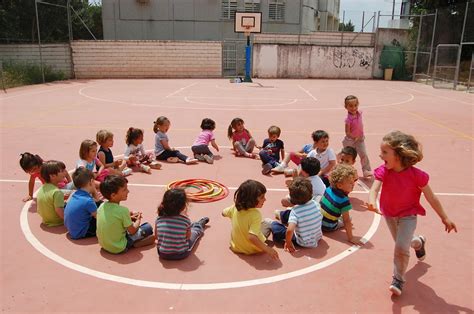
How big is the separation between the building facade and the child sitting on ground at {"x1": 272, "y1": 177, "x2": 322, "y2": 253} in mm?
29227

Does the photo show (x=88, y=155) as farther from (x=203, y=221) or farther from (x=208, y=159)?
(x=208, y=159)

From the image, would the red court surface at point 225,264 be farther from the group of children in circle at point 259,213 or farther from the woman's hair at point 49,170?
the woman's hair at point 49,170

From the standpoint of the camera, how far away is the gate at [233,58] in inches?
1155

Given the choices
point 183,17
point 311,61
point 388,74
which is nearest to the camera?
point 388,74

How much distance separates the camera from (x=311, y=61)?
2898 cm

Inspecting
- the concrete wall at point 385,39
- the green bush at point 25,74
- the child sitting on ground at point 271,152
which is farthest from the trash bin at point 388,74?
the child sitting on ground at point 271,152

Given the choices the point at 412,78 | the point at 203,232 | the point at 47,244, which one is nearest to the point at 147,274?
the point at 203,232

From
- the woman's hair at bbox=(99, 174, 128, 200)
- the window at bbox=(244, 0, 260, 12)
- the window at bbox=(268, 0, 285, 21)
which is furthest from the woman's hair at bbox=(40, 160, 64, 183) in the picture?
the window at bbox=(268, 0, 285, 21)

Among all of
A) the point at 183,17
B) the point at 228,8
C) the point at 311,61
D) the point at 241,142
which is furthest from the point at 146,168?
the point at 228,8

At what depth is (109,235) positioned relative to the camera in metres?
4.01

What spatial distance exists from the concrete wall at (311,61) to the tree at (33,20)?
1624 centimetres

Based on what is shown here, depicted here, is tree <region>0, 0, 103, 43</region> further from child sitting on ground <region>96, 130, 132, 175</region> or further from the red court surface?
the red court surface

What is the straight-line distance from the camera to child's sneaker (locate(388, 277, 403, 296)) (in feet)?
11.0

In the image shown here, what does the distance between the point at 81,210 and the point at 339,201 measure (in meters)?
2.77
